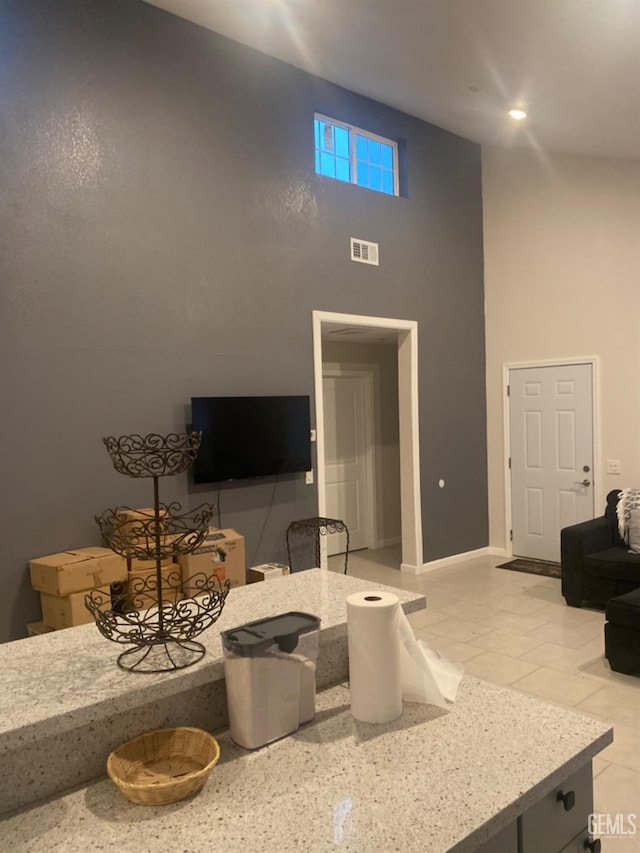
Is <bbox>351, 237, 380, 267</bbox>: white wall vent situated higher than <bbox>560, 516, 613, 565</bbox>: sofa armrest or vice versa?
<bbox>351, 237, 380, 267</bbox>: white wall vent

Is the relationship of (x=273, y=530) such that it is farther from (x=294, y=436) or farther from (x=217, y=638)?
(x=217, y=638)

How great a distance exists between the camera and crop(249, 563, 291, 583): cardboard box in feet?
14.7

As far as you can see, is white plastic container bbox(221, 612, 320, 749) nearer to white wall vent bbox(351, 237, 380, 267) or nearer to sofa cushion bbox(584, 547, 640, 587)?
sofa cushion bbox(584, 547, 640, 587)

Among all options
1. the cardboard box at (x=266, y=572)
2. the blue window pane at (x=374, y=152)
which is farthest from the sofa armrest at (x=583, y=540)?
the blue window pane at (x=374, y=152)

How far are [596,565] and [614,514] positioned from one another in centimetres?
71

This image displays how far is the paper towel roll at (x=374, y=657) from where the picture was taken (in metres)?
1.34

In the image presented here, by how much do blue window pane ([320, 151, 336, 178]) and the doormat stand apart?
4.07 meters

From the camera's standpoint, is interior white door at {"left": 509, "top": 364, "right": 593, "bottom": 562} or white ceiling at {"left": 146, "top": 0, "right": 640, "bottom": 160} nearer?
white ceiling at {"left": 146, "top": 0, "right": 640, "bottom": 160}

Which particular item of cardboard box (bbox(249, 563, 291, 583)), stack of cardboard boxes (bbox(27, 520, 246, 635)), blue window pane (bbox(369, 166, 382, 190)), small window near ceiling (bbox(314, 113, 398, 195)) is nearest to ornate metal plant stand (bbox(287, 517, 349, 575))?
cardboard box (bbox(249, 563, 291, 583))

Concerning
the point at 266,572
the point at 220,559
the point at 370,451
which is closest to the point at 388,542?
the point at 370,451

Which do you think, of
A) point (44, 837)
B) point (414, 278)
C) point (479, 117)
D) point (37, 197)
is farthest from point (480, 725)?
point (479, 117)

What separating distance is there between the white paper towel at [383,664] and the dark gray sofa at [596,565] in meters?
3.79

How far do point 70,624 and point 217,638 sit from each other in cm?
235

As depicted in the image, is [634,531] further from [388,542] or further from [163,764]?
[163,764]
